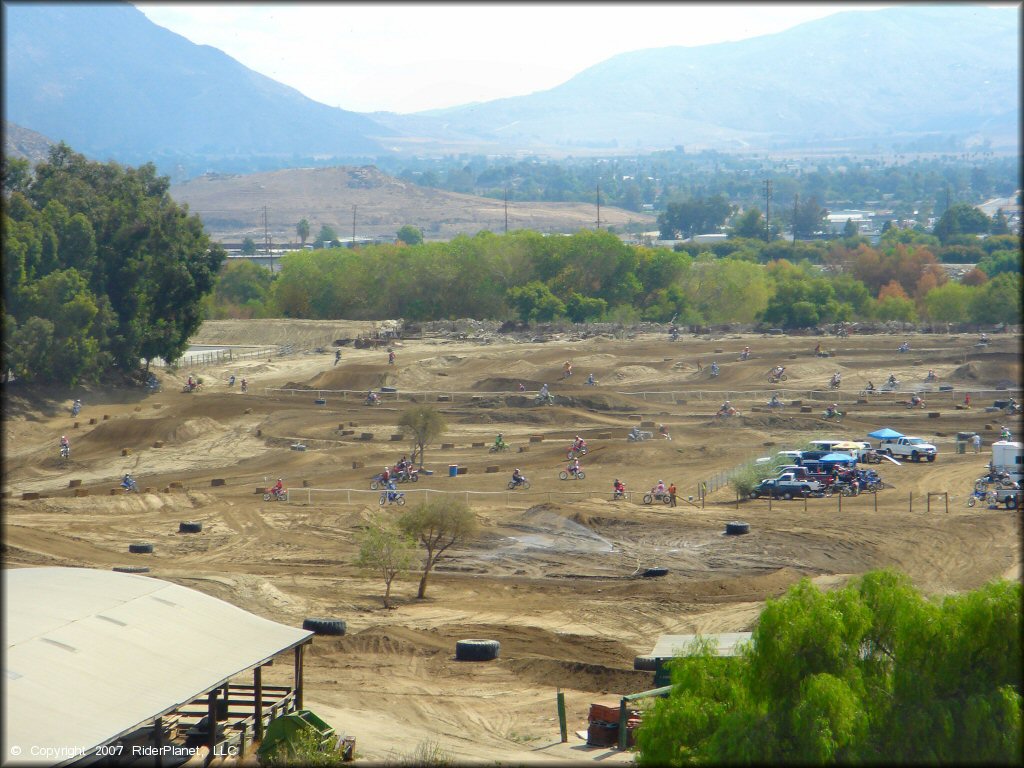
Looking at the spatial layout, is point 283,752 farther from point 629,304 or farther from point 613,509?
point 629,304

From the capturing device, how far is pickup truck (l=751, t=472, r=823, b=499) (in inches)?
1768

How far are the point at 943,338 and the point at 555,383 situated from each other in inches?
1319

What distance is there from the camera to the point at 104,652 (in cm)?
1777

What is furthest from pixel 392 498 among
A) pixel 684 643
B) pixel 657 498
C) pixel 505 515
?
pixel 684 643

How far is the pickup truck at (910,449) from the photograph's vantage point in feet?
168

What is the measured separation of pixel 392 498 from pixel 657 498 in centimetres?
1012

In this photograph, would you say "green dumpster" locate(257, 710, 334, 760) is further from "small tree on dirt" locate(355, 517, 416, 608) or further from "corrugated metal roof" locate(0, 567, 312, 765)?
"small tree on dirt" locate(355, 517, 416, 608)

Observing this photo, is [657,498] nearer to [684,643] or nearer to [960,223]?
[684,643]

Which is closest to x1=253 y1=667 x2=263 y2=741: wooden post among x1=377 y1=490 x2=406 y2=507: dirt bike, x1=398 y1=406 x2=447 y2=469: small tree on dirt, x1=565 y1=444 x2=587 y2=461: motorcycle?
x1=377 y1=490 x2=406 y2=507: dirt bike

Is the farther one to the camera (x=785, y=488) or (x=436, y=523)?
(x=785, y=488)

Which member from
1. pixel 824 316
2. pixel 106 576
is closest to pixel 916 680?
pixel 106 576

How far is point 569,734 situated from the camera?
2242 cm

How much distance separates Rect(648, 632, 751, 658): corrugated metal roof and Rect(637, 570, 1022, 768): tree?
671 centimetres

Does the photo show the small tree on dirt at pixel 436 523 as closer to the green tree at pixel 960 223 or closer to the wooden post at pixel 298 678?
the wooden post at pixel 298 678
